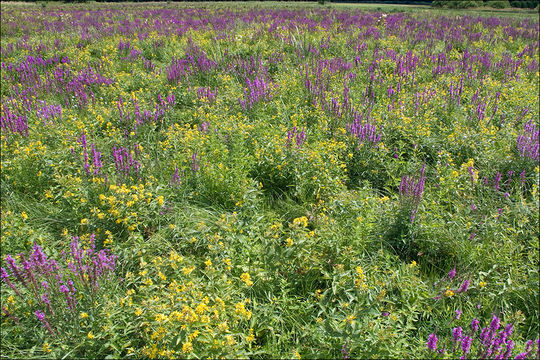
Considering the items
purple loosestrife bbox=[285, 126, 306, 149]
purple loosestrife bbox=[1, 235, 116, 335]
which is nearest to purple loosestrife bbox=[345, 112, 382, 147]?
purple loosestrife bbox=[285, 126, 306, 149]

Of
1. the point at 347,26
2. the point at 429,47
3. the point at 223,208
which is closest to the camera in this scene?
the point at 223,208

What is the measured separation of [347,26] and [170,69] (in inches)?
380

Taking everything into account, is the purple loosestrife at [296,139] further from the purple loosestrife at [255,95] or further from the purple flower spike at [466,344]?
the purple flower spike at [466,344]

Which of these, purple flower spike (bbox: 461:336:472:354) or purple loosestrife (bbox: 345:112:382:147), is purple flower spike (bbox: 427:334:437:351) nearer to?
purple flower spike (bbox: 461:336:472:354)

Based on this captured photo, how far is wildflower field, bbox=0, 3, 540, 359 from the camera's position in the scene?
2764 mm

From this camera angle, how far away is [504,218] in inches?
152

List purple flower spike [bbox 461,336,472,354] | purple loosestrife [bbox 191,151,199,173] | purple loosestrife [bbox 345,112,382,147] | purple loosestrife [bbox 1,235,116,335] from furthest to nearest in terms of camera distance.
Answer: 1. purple loosestrife [bbox 345,112,382,147]
2. purple loosestrife [bbox 191,151,199,173]
3. purple loosestrife [bbox 1,235,116,335]
4. purple flower spike [bbox 461,336,472,354]

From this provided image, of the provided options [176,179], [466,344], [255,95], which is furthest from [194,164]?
[466,344]

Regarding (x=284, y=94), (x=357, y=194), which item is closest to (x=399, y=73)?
(x=284, y=94)

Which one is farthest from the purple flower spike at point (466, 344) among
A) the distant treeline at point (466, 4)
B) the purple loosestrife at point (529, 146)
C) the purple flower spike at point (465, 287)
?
the distant treeline at point (466, 4)

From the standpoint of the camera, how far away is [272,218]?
4.11m

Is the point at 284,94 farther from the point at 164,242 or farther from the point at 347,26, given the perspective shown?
the point at 347,26

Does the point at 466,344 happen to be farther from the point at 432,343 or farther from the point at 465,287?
the point at 465,287

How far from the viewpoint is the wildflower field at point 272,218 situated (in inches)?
109
